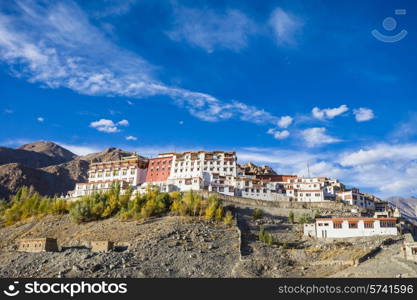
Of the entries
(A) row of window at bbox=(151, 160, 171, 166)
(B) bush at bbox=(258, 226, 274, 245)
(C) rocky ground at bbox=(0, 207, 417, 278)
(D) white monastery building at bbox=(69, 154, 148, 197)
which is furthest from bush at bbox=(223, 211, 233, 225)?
(D) white monastery building at bbox=(69, 154, 148, 197)

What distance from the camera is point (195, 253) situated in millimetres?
59094

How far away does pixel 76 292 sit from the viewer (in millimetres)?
35625

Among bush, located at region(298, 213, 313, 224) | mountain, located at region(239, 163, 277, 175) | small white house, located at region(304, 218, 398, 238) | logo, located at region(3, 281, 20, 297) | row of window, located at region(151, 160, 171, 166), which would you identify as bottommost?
logo, located at region(3, 281, 20, 297)

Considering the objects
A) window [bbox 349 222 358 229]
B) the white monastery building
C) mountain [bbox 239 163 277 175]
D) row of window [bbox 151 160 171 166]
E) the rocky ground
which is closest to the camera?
the rocky ground

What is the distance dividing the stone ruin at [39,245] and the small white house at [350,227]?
40.0 meters

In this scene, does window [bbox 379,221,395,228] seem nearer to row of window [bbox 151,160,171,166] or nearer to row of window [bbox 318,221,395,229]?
row of window [bbox 318,221,395,229]

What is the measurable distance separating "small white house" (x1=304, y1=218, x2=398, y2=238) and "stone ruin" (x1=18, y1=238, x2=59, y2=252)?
3995 centimetres

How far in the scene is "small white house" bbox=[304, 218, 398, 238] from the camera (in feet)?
222

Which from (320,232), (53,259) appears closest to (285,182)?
(320,232)

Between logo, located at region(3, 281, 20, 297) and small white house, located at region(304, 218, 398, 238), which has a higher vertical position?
small white house, located at region(304, 218, 398, 238)

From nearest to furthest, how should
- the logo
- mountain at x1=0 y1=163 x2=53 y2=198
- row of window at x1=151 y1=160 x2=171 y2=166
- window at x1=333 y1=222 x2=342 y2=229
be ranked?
the logo → window at x1=333 y1=222 x2=342 y2=229 → row of window at x1=151 y1=160 x2=171 y2=166 → mountain at x1=0 y1=163 x2=53 y2=198

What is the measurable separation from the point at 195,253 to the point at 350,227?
26.6 meters

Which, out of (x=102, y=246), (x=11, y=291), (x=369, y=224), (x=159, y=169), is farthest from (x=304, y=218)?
(x=11, y=291)

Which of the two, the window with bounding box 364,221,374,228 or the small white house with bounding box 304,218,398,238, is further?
the window with bounding box 364,221,374,228
